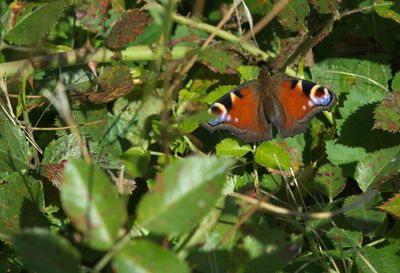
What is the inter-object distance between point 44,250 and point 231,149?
1020mm

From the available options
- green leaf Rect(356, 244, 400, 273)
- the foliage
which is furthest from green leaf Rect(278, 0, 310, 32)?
green leaf Rect(356, 244, 400, 273)

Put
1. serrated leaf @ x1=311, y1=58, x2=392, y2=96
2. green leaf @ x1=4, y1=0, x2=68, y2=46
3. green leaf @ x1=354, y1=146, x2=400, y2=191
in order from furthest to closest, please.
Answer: serrated leaf @ x1=311, y1=58, x2=392, y2=96
green leaf @ x1=4, y1=0, x2=68, y2=46
green leaf @ x1=354, y1=146, x2=400, y2=191

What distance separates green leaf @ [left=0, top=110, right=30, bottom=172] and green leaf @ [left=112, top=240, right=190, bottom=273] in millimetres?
839

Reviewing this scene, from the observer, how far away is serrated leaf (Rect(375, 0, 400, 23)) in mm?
2012

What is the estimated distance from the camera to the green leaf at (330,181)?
5.61 ft

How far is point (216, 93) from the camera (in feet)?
6.40

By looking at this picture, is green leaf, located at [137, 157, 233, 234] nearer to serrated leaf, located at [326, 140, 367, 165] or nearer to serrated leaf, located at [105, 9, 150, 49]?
serrated leaf, located at [326, 140, 367, 165]

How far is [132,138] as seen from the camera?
197 centimetres

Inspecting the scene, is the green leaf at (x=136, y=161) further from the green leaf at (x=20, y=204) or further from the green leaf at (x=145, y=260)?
the green leaf at (x=145, y=260)

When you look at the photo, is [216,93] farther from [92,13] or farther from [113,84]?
[92,13]

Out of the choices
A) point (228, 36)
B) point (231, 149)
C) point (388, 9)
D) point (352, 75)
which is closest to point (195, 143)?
point (231, 149)

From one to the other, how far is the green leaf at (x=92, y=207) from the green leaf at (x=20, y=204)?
607mm

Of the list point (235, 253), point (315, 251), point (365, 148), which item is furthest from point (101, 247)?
point (365, 148)

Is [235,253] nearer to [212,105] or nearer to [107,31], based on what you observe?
[212,105]
